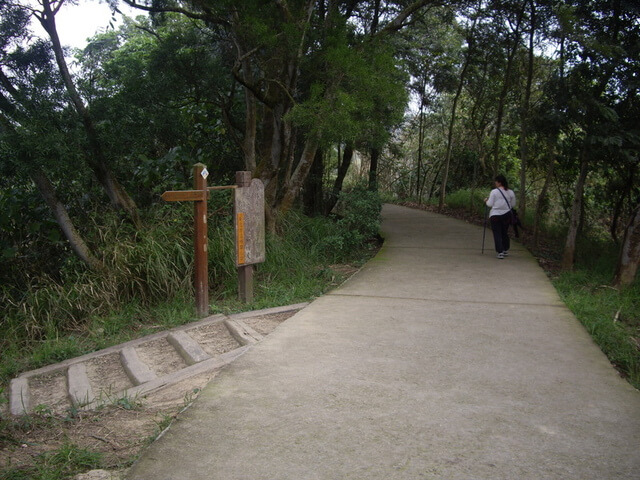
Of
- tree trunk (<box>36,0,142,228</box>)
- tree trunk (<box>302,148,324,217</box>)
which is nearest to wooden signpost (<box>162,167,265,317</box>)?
tree trunk (<box>36,0,142,228</box>)

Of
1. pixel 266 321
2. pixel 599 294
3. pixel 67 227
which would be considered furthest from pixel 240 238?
pixel 599 294

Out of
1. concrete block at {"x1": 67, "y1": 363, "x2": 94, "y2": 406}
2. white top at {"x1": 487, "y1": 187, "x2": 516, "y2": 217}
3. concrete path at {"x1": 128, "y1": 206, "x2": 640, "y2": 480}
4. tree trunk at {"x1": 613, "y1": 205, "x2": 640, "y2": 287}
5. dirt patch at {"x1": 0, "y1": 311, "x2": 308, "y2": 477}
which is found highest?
white top at {"x1": 487, "y1": 187, "x2": 516, "y2": 217}

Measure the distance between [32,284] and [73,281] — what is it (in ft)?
3.81

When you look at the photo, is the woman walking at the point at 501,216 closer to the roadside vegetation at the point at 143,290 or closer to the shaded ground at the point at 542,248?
the shaded ground at the point at 542,248

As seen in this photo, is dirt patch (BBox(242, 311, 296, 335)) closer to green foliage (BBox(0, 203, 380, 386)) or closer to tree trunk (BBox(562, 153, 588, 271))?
green foliage (BBox(0, 203, 380, 386))

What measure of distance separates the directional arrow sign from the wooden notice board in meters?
0.47

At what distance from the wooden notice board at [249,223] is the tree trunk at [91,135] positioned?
2.30 metres

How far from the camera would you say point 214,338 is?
573cm

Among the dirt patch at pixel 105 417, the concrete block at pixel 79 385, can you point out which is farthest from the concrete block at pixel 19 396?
the concrete block at pixel 79 385

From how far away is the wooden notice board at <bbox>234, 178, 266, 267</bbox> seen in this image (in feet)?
21.7

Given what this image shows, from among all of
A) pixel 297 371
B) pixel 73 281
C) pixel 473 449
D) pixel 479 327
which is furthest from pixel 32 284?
pixel 473 449

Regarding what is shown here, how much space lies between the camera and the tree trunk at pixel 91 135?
24.8 feet

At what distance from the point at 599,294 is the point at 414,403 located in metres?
4.36

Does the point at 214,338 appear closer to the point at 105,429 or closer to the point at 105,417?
the point at 105,417
